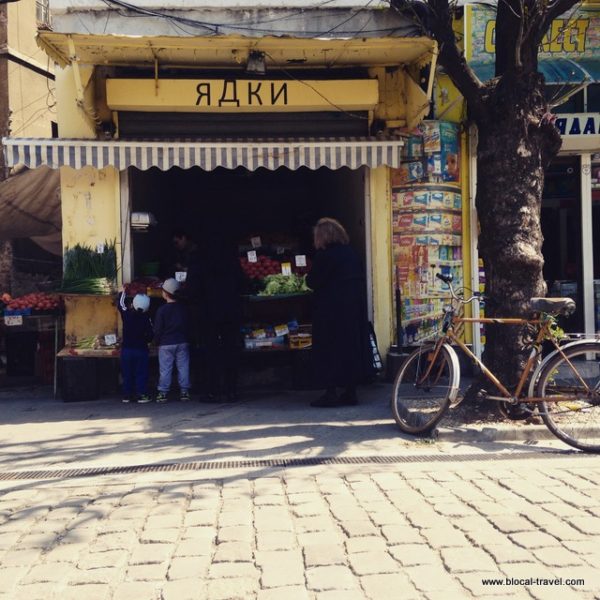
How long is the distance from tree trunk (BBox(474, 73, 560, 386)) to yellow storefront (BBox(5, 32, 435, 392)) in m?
2.04

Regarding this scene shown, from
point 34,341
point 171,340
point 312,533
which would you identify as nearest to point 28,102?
point 34,341

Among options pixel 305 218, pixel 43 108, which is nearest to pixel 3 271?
pixel 43 108

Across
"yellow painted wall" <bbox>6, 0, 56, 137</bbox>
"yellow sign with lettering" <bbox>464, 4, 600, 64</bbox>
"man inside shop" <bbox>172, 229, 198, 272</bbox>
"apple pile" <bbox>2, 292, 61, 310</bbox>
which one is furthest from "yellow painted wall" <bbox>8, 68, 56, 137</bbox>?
"yellow sign with lettering" <bbox>464, 4, 600, 64</bbox>

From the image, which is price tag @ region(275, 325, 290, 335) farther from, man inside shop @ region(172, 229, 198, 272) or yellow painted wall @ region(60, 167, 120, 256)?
yellow painted wall @ region(60, 167, 120, 256)

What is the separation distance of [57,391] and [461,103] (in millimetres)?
6328

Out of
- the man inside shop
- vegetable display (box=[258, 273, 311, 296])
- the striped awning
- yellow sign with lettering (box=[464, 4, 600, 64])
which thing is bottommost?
vegetable display (box=[258, 273, 311, 296])

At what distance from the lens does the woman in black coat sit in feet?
25.4

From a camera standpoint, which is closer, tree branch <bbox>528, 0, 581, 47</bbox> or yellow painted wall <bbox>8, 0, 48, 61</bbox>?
tree branch <bbox>528, 0, 581, 47</bbox>

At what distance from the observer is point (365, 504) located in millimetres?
4547

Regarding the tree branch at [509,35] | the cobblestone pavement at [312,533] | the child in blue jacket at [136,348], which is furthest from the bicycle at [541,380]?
the child in blue jacket at [136,348]

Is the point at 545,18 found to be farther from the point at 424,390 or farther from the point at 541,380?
the point at 424,390

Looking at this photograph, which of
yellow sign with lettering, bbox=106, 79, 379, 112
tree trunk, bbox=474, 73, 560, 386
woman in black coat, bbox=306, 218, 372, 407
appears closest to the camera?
tree trunk, bbox=474, 73, 560, 386

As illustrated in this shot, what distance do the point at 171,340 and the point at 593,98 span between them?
6.30 meters

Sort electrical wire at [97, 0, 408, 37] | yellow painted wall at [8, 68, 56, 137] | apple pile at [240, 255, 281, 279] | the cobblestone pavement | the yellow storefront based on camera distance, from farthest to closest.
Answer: yellow painted wall at [8, 68, 56, 137], apple pile at [240, 255, 281, 279], electrical wire at [97, 0, 408, 37], the yellow storefront, the cobblestone pavement
